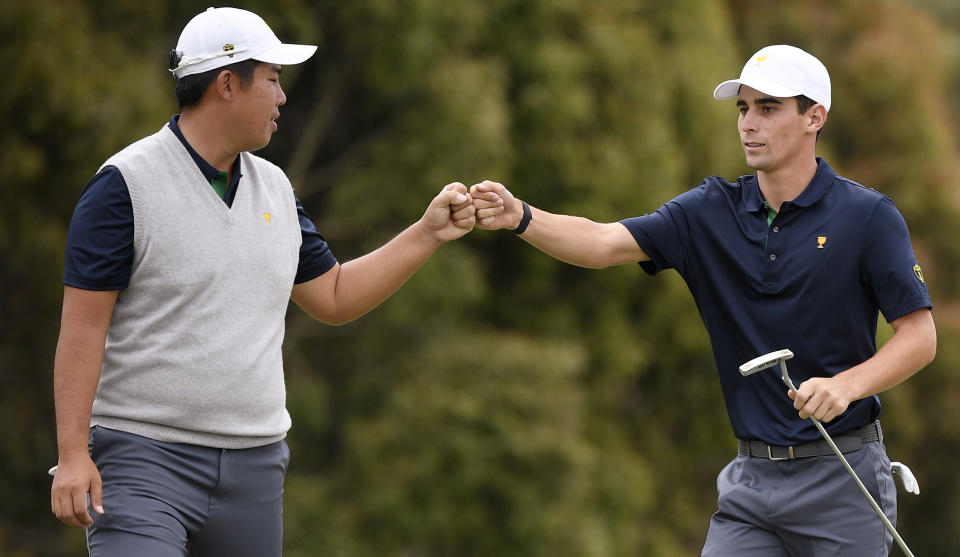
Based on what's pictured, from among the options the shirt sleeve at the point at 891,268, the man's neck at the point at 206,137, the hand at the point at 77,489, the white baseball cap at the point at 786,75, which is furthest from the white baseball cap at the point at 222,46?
the shirt sleeve at the point at 891,268

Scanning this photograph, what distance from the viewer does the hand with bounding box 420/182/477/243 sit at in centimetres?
454

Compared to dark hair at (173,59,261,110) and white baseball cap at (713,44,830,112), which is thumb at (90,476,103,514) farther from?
white baseball cap at (713,44,830,112)

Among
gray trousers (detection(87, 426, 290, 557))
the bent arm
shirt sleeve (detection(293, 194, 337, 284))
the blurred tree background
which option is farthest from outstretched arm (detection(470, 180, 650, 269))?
the blurred tree background

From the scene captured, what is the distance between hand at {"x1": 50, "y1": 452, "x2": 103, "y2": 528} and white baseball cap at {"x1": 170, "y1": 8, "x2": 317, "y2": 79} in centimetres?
118

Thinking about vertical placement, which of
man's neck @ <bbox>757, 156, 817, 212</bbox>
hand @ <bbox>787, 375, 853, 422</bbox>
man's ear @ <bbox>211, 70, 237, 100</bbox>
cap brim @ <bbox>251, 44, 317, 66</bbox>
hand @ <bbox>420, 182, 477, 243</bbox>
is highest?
cap brim @ <bbox>251, 44, 317, 66</bbox>

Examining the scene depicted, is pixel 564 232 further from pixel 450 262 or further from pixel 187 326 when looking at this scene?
pixel 450 262

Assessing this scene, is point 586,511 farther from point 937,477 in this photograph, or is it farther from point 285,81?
point 937,477

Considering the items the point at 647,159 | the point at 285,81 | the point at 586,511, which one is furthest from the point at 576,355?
the point at 285,81

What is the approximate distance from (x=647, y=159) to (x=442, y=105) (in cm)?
286

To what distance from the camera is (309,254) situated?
169 inches

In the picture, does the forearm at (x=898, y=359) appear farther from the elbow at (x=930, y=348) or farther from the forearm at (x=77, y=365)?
the forearm at (x=77, y=365)

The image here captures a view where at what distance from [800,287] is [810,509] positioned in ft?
2.24

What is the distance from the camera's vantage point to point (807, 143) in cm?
436

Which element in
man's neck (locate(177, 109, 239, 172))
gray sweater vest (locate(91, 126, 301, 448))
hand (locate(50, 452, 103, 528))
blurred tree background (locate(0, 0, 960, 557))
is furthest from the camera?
blurred tree background (locate(0, 0, 960, 557))
